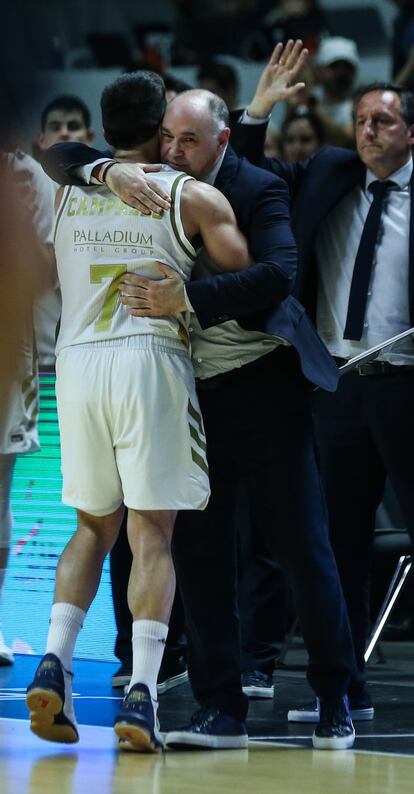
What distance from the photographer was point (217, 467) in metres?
3.49

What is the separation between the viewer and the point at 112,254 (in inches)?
129

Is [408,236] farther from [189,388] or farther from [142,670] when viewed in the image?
[142,670]

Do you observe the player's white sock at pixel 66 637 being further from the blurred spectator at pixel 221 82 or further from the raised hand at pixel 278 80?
the blurred spectator at pixel 221 82

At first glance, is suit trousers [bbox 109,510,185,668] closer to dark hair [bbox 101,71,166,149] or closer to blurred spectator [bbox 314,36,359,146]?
dark hair [bbox 101,71,166,149]

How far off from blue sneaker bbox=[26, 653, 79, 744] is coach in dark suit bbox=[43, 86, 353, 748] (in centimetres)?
33

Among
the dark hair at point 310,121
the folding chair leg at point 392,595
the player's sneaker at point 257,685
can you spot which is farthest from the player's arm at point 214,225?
the dark hair at point 310,121

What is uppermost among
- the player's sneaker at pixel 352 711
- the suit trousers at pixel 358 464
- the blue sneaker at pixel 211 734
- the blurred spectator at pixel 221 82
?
the blurred spectator at pixel 221 82

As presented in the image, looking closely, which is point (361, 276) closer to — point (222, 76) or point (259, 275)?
point (259, 275)

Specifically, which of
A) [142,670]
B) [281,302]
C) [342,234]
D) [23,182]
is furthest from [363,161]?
[23,182]

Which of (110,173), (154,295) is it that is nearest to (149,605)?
(154,295)

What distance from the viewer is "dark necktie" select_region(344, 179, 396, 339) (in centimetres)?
407

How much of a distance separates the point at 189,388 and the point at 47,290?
2032 millimetres

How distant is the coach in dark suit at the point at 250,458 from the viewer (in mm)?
3361

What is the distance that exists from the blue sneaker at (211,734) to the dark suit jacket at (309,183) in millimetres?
1482
